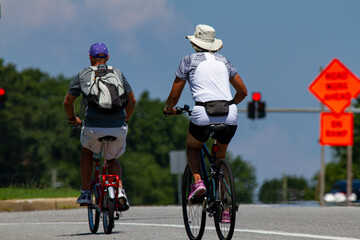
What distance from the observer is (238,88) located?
321 inches

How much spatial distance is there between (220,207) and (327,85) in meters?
18.3

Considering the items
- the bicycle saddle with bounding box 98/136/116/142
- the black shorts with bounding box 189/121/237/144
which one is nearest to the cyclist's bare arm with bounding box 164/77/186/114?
the black shorts with bounding box 189/121/237/144

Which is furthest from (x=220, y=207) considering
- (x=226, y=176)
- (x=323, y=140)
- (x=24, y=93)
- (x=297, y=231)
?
(x=24, y=93)

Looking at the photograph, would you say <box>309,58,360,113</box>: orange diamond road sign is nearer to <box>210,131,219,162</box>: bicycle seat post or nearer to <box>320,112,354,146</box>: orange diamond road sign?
<box>320,112,354,146</box>: orange diamond road sign

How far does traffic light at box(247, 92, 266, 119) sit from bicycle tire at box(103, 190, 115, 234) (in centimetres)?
2168

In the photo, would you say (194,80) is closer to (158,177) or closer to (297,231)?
(297,231)

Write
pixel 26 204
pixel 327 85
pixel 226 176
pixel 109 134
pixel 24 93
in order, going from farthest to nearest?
pixel 24 93, pixel 327 85, pixel 26 204, pixel 109 134, pixel 226 176

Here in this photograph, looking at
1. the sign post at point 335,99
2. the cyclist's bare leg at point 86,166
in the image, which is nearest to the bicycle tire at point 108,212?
the cyclist's bare leg at point 86,166

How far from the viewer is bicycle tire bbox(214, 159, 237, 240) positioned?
7.41 m

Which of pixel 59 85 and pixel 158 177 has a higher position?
pixel 59 85

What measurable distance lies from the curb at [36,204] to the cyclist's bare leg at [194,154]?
9.48 meters

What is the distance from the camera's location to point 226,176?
7.52 meters

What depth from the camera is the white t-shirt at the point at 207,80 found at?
7.70 meters

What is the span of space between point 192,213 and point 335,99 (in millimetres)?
17959
